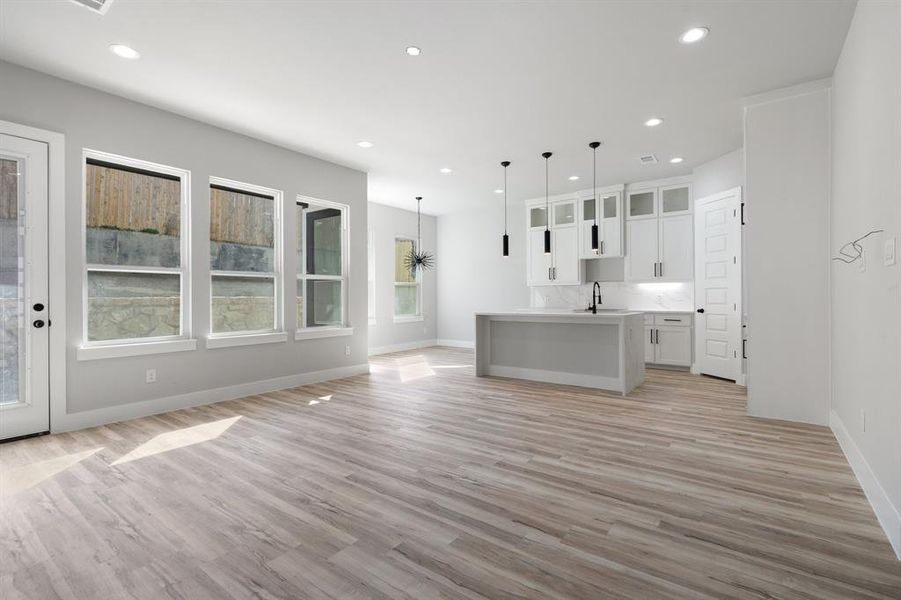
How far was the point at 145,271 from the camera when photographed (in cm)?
423

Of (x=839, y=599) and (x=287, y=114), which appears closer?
(x=839, y=599)

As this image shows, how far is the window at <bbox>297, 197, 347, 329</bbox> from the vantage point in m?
5.74

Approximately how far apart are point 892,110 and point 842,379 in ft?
6.84

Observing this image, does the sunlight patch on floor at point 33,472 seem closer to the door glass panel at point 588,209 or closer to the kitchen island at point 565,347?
the kitchen island at point 565,347

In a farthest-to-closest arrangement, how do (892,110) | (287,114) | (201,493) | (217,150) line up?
(217,150) → (287,114) → (201,493) → (892,110)

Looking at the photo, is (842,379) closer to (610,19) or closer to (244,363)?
(610,19)

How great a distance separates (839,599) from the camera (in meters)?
1.60

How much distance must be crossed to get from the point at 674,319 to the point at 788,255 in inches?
113

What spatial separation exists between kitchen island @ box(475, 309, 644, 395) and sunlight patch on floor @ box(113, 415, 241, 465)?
3.30m

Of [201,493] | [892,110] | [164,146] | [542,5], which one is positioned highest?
[542,5]

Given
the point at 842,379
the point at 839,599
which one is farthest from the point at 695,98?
the point at 839,599

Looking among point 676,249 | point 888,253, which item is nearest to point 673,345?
point 676,249

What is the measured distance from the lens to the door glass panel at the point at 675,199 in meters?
6.71

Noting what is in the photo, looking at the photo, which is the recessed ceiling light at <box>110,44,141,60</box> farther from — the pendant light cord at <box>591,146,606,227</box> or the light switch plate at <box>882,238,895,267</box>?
the light switch plate at <box>882,238,895,267</box>
